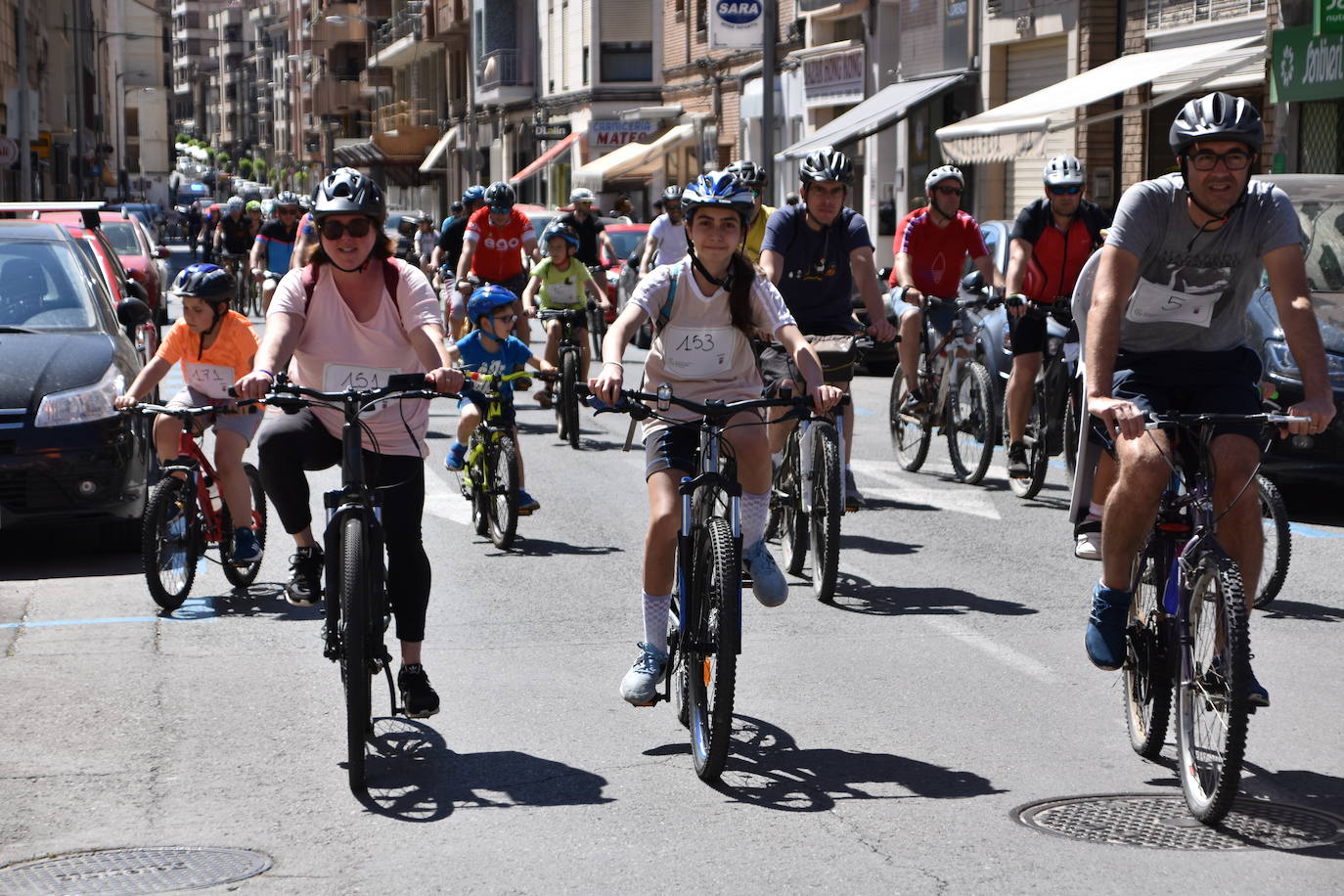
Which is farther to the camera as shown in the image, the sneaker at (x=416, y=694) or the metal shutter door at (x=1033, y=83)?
the metal shutter door at (x=1033, y=83)

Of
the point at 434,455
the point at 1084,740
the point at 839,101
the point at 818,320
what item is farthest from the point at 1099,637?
the point at 839,101

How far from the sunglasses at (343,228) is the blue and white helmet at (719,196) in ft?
3.30

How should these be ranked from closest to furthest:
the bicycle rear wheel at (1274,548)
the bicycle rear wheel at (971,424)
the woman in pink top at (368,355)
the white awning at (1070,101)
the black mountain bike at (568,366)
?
the woman in pink top at (368,355) < the bicycle rear wheel at (1274,548) < the bicycle rear wheel at (971,424) < the black mountain bike at (568,366) < the white awning at (1070,101)

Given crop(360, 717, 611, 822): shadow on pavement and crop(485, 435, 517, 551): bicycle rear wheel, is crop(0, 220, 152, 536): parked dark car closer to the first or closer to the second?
crop(485, 435, 517, 551): bicycle rear wheel

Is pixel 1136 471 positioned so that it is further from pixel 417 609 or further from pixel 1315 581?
pixel 1315 581

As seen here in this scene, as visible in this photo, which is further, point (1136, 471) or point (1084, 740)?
point (1084, 740)

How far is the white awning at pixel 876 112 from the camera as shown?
32.3 meters

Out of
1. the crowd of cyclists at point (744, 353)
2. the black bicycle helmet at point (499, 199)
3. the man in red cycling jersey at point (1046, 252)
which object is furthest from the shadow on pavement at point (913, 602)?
the black bicycle helmet at point (499, 199)

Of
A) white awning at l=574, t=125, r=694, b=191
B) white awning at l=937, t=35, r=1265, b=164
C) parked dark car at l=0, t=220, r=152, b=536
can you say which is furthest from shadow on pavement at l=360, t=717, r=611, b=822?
white awning at l=574, t=125, r=694, b=191

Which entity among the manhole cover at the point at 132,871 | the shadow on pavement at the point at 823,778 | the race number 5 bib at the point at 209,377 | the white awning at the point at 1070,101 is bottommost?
the manhole cover at the point at 132,871

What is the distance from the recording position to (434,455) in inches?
592

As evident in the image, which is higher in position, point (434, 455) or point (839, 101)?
point (839, 101)

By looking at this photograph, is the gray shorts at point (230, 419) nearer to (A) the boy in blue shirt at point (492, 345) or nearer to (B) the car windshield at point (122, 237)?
(A) the boy in blue shirt at point (492, 345)

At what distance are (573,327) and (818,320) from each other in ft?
19.0
